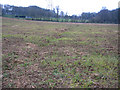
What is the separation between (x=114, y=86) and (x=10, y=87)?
353 centimetres

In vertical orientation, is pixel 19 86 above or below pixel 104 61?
below

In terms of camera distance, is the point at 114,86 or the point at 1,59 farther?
the point at 1,59

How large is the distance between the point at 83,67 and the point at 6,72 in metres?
3.39

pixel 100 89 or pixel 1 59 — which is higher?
pixel 1 59

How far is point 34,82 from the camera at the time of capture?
13.6 feet

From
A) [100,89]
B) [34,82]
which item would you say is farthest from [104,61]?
[34,82]

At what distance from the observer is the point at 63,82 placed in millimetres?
4129

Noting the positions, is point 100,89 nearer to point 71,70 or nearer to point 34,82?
point 71,70

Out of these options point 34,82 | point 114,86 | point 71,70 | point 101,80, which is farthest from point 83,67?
point 34,82

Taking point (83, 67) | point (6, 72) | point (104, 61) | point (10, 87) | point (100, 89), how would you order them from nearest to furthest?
point (100, 89), point (10, 87), point (6, 72), point (83, 67), point (104, 61)

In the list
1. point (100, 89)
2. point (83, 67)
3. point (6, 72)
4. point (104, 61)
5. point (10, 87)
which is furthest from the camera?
point (104, 61)

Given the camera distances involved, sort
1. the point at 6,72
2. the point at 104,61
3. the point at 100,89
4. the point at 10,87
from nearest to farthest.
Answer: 1. the point at 100,89
2. the point at 10,87
3. the point at 6,72
4. the point at 104,61

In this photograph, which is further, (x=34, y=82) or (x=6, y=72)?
(x=6, y=72)

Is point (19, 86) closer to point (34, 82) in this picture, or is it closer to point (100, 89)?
point (34, 82)
